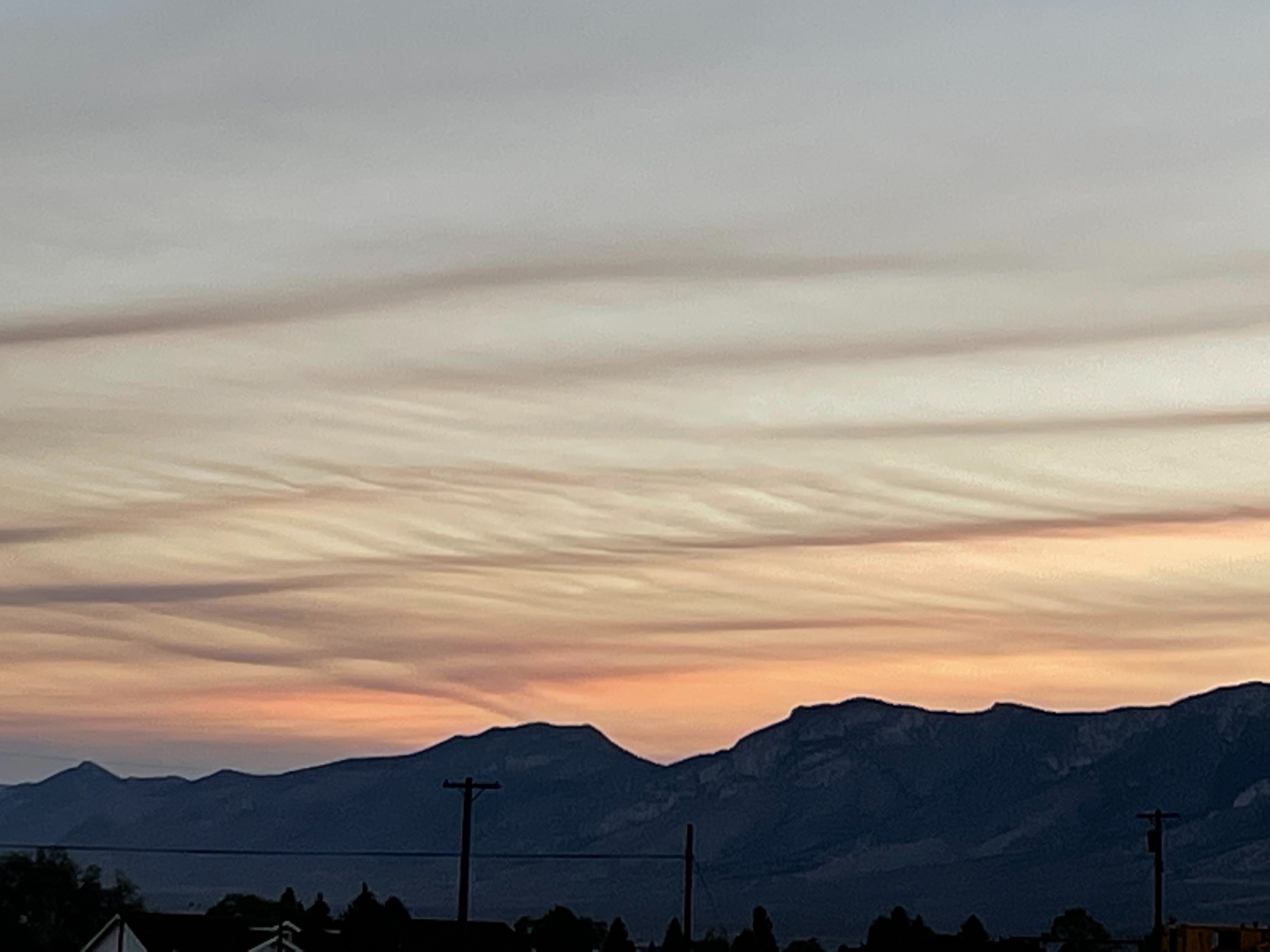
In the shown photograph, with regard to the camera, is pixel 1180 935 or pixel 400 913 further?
pixel 1180 935

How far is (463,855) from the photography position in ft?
321

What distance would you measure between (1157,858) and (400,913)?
44.0 metres

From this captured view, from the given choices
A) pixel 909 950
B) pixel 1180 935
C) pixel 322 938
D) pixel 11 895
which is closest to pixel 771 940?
pixel 909 950

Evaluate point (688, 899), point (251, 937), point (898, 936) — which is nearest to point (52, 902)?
point (251, 937)

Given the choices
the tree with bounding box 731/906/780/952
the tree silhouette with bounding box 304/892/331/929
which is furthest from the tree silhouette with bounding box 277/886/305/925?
the tree with bounding box 731/906/780/952

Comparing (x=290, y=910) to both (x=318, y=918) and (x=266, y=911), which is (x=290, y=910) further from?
(x=318, y=918)

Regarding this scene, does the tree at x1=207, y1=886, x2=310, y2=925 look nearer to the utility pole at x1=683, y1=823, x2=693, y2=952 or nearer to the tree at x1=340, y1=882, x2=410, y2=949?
the tree at x1=340, y1=882, x2=410, y2=949

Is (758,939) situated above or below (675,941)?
above

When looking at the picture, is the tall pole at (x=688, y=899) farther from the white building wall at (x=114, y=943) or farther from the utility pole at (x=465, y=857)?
the white building wall at (x=114, y=943)

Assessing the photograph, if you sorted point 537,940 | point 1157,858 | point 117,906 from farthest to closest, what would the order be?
1. point 117,906
2. point 537,940
3. point 1157,858

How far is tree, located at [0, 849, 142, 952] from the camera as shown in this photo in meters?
165

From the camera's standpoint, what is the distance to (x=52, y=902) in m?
174

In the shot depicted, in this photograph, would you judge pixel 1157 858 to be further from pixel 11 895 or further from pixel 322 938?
pixel 11 895

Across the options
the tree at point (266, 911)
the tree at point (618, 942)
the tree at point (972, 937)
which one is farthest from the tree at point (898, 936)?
the tree at point (266, 911)
